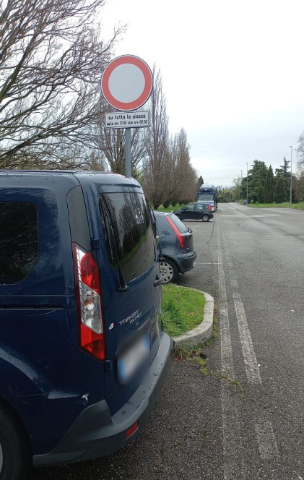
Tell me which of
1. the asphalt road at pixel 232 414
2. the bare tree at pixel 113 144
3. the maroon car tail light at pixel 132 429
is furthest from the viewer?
the bare tree at pixel 113 144

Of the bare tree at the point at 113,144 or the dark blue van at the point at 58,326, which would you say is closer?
the dark blue van at the point at 58,326

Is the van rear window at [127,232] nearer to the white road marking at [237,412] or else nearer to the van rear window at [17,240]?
the van rear window at [17,240]

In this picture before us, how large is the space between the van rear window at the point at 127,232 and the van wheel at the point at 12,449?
99cm

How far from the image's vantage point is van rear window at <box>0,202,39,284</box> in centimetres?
211

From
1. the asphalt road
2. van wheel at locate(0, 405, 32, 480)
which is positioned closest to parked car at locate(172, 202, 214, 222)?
the asphalt road

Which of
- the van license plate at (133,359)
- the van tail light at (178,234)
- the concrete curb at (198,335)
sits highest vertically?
the van tail light at (178,234)

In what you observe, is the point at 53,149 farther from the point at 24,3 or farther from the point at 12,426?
the point at 12,426

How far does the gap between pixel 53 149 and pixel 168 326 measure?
22.0ft

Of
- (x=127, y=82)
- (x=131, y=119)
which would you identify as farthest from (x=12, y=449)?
(x=127, y=82)

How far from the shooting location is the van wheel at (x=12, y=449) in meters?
2.07

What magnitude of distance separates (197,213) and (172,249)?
24123mm

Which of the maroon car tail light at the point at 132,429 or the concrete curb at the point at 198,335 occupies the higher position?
the maroon car tail light at the point at 132,429

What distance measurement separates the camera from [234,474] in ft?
8.13

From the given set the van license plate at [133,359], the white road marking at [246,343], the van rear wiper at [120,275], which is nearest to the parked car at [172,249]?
the white road marking at [246,343]
